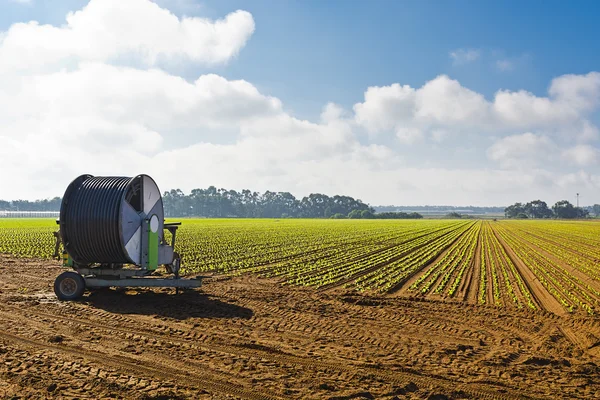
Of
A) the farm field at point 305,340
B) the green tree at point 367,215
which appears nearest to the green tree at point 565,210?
the green tree at point 367,215

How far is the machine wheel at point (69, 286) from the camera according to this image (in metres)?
11.6

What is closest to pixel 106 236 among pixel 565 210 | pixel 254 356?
pixel 254 356

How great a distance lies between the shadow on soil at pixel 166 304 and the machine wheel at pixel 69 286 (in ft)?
0.99

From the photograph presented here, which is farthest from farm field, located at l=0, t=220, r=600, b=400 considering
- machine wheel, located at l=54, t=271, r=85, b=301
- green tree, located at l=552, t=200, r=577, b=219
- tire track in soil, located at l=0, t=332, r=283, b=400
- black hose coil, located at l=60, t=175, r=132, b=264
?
green tree, located at l=552, t=200, r=577, b=219

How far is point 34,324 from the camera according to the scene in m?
9.34

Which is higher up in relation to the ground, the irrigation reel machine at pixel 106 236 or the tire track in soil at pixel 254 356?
the irrigation reel machine at pixel 106 236

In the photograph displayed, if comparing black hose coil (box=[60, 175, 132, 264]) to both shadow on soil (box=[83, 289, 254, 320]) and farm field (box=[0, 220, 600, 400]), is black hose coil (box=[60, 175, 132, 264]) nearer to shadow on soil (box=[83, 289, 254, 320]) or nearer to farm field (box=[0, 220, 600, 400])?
shadow on soil (box=[83, 289, 254, 320])

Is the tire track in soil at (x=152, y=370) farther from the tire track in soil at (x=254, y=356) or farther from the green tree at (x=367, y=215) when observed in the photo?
the green tree at (x=367, y=215)

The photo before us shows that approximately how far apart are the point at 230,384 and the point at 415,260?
17995 mm

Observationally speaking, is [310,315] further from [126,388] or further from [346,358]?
[126,388]

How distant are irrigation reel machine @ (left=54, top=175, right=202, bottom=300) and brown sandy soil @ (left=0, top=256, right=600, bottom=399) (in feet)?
1.72

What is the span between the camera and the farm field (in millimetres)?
6398

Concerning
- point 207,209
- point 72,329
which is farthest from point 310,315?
point 207,209

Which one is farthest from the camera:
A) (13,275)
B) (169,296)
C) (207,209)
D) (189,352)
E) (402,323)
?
(207,209)
